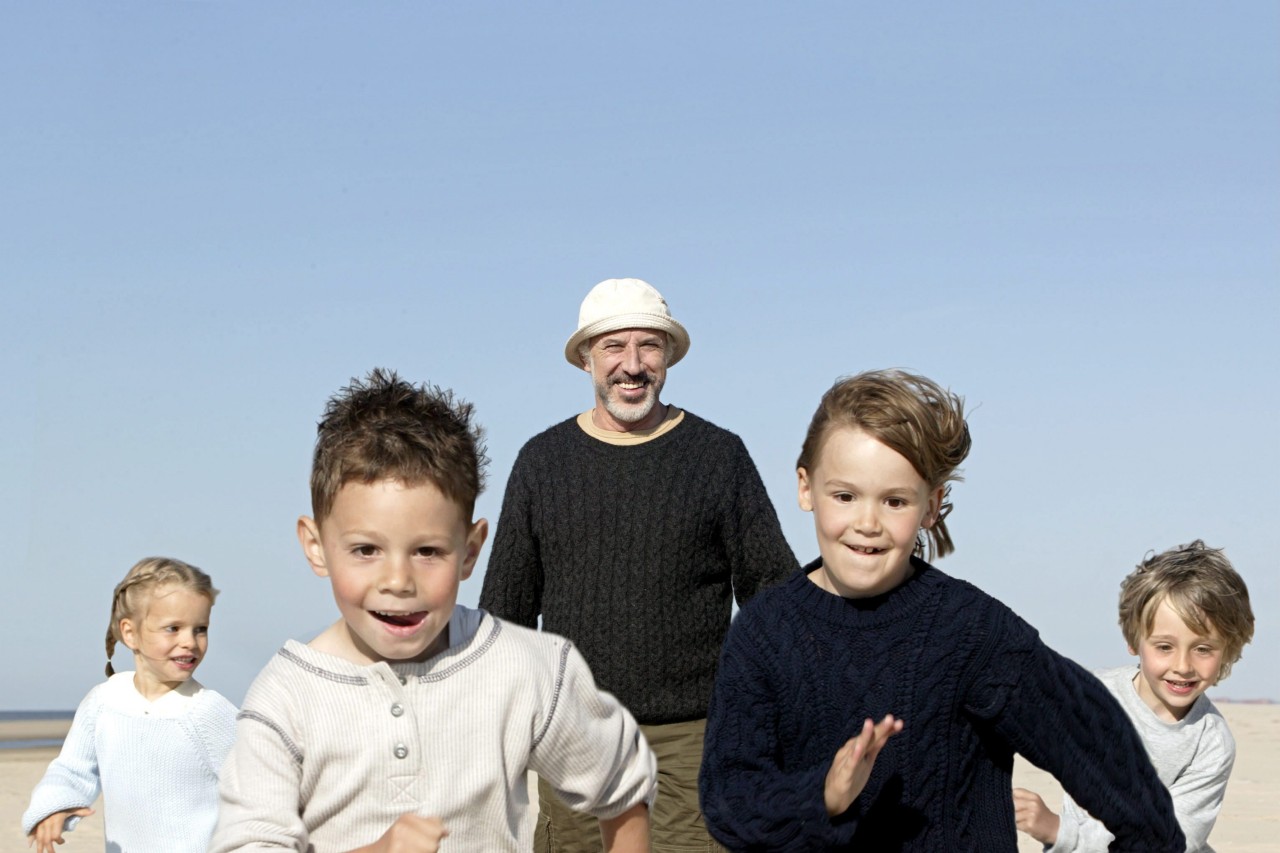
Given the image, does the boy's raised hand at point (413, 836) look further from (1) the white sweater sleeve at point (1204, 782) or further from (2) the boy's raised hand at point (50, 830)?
(2) the boy's raised hand at point (50, 830)

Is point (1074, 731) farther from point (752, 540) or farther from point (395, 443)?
point (752, 540)

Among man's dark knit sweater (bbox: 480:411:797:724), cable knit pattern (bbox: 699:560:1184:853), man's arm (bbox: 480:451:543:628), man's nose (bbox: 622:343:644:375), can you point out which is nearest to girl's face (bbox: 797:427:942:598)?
cable knit pattern (bbox: 699:560:1184:853)

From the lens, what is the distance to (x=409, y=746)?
3.24 m

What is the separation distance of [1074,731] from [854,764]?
0.70 meters

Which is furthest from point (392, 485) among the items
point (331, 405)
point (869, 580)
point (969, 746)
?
point (969, 746)

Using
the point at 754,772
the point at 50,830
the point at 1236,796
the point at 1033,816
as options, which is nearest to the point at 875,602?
the point at 754,772

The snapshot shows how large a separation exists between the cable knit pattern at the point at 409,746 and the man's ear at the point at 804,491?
2.65ft

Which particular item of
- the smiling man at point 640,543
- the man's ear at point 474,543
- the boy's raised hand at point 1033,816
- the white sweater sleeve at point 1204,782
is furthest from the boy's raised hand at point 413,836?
the white sweater sleeve at point 1204,782

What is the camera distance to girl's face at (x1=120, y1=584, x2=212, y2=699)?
6410 millimetres

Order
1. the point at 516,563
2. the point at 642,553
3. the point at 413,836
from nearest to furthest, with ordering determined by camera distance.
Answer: the point at 413,836, the point at 642,553, the point at 516,563

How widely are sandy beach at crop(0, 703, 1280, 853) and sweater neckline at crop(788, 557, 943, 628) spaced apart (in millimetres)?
8178

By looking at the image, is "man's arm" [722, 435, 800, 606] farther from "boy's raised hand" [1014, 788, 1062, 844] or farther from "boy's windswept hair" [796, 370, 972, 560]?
"boy's windswept hair" [796, 370, 972, 560]

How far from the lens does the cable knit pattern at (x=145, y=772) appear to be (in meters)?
6.25

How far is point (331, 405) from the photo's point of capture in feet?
11.4
